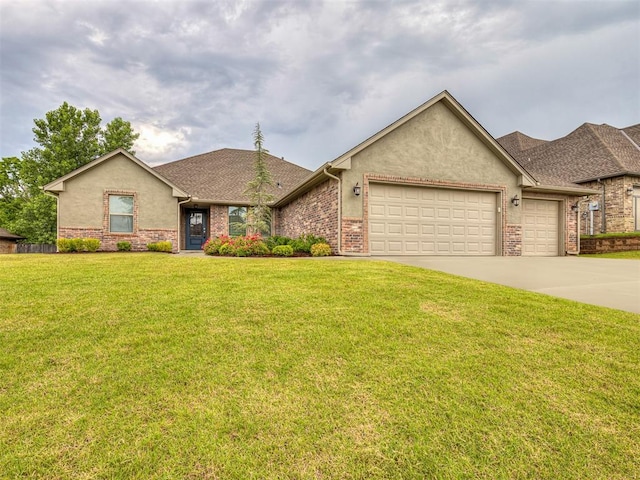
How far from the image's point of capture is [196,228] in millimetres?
17016

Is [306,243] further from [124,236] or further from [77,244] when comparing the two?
[77,244]

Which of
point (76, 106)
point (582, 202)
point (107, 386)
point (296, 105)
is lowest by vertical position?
point (107, 386)

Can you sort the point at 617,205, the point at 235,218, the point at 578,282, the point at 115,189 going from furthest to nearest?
the point at 235,218 → the point at 617,205 → the point at 115,189 → the point at 578,282

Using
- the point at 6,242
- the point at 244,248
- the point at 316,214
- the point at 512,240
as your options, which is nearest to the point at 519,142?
the point at 512,240

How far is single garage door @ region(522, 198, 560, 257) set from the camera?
528 inches

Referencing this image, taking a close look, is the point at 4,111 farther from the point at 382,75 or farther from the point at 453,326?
the point at 453,326

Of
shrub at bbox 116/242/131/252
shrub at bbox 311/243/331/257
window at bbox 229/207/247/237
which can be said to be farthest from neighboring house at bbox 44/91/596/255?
window at bbox 229/207/247/237

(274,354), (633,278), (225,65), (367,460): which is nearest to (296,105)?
(225,65)

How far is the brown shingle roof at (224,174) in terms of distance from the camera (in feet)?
53.9

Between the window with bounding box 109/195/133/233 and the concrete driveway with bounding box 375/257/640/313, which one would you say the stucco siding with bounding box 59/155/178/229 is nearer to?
the window with bounding box 109/195/133/233

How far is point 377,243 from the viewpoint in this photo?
1084 centimetres

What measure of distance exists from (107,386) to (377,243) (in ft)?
30.6

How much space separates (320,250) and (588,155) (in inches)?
753

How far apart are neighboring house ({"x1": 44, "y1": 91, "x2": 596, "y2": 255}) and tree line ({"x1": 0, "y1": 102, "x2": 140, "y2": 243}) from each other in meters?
14.2
